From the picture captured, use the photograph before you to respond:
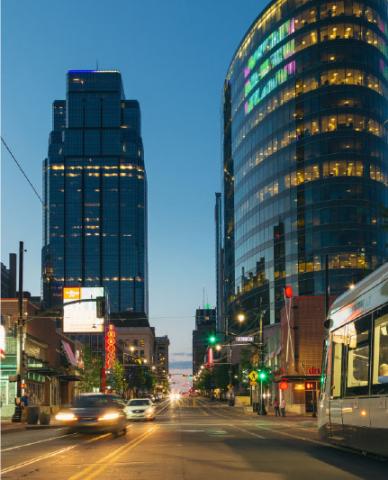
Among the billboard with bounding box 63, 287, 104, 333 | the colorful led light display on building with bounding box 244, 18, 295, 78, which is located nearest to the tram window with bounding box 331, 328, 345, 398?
the billboard with bounding box 63, 287, 104, 333

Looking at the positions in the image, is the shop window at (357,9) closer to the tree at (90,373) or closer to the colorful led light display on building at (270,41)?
the colorful led light display on building at (270,41)

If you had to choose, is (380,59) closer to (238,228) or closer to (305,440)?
(238,228)

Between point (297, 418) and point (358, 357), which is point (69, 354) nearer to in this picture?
point (297, 418)

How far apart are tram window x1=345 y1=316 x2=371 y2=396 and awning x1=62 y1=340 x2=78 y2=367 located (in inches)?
2729

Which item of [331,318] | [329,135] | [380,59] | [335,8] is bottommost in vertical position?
[331,318]

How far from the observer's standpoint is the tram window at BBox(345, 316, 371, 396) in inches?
618

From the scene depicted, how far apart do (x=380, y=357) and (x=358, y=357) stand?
1842 mm

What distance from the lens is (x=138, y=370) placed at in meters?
176

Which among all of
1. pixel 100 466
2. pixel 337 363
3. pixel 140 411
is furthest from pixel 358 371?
pixel 140 411

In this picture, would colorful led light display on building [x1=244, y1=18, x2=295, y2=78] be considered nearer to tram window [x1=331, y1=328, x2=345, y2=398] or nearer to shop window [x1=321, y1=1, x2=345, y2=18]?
shop window [x1=321, y1=1, x2=345, y2=18]

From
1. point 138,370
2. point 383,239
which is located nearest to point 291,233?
point 383,239

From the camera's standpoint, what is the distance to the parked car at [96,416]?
92.7ft

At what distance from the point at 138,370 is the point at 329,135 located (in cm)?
8354

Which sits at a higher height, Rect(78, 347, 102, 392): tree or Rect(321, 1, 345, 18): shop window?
Rect(321, 1, 345, 18): shop window
